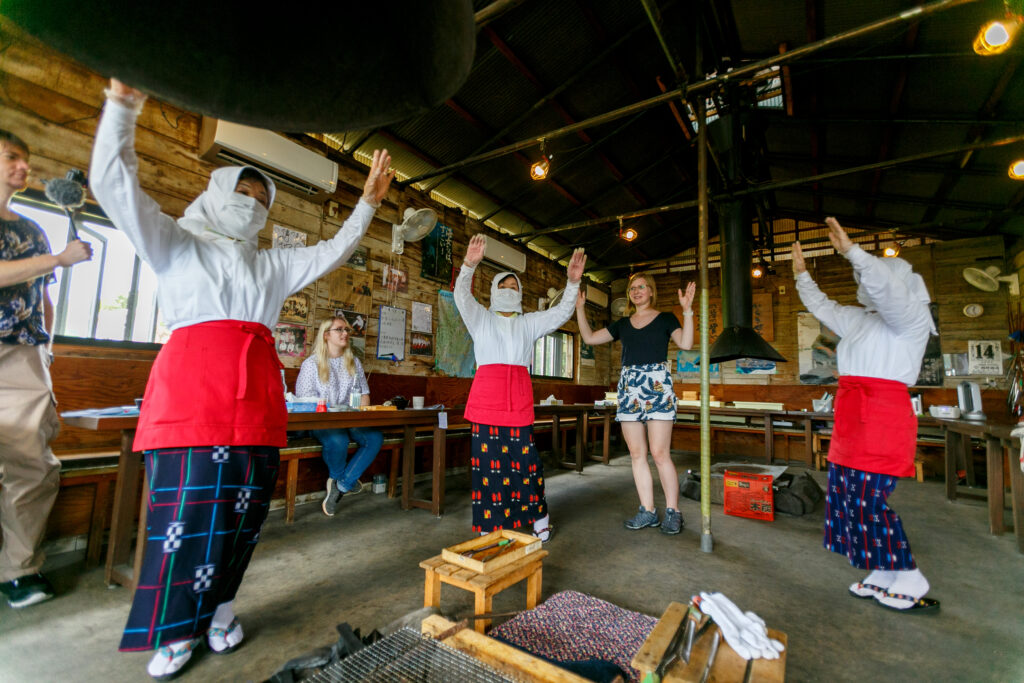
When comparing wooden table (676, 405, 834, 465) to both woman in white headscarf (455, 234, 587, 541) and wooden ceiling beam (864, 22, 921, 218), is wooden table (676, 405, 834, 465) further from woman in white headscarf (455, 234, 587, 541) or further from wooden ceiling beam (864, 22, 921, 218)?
woman in white headscarf (455, 234, 587, 541)

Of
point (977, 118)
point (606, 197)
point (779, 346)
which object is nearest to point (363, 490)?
point (606, 197)

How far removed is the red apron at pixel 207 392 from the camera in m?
1.36

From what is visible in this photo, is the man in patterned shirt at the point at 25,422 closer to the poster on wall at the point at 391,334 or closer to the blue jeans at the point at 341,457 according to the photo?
the blue jeans at the point at 341,457

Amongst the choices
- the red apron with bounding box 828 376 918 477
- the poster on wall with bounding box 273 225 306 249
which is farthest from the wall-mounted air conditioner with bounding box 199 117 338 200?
the red apron with bounding box 828 376 918 477

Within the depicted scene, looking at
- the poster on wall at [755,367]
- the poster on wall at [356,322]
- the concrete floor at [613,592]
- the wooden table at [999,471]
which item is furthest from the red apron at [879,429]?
the poster on wall at [755,367]

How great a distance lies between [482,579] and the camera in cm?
162

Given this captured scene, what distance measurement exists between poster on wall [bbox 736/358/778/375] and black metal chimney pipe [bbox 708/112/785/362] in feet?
10.3

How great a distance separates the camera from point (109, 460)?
2758mm

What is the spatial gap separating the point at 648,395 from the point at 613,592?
136 cm

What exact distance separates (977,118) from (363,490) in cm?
789

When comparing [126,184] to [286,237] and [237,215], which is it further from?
[286,237]

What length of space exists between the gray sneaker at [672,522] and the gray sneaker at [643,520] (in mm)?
113

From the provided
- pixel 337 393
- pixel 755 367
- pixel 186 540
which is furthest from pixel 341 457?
pixel 755 367

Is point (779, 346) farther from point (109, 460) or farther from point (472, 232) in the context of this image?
point (109, 460)
